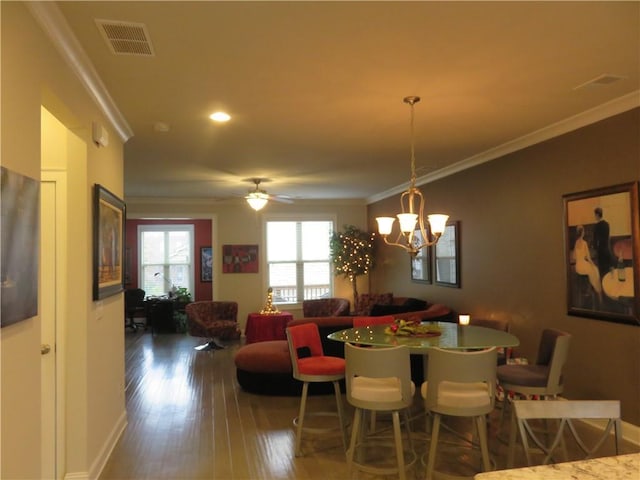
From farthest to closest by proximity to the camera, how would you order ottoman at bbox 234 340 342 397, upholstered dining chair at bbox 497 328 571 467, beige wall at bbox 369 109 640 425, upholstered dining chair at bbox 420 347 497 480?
1. ottoman at bbox 234 340 342 397
2. beige wall at bbox 369 109 640 425
3. upholstered dining chair at bbox 497 328 571 467
4. upholstered dining chair at bbox 420 347 497 480

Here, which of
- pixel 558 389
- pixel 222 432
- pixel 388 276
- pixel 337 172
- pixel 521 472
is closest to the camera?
pixel 521 472

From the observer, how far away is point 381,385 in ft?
10.6

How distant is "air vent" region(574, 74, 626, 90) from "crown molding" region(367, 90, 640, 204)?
388 millimetres

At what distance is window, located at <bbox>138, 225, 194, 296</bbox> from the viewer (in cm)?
1123

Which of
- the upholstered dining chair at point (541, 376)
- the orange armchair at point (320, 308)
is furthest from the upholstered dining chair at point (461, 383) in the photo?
the orange armchair at point (320, 308)

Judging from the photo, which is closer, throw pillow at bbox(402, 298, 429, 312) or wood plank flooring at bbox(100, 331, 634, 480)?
wood plank flooring at bbox(100, 331, 634, 480)

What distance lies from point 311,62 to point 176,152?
283 centimetres

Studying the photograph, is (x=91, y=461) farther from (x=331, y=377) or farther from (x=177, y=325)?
(x=177, y=325)

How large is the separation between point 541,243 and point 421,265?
2755 millimetres

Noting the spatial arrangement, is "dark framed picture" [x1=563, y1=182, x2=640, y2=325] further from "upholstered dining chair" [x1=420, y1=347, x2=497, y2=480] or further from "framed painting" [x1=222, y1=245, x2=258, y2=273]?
"framed painting" [x1=222, y1=245, x2=258, y2=273]

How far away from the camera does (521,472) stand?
1.35 m

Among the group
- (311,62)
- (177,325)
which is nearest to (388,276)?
(177,325)

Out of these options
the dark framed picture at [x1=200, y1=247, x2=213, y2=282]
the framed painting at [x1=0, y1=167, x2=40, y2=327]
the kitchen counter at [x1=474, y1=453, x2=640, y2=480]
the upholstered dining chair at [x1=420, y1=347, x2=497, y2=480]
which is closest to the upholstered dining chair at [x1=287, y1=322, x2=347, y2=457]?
the upholstered dining chair at [x1=420, y1=347, x2=497, y2=480]

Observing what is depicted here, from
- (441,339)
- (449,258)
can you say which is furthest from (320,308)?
(441,339)
